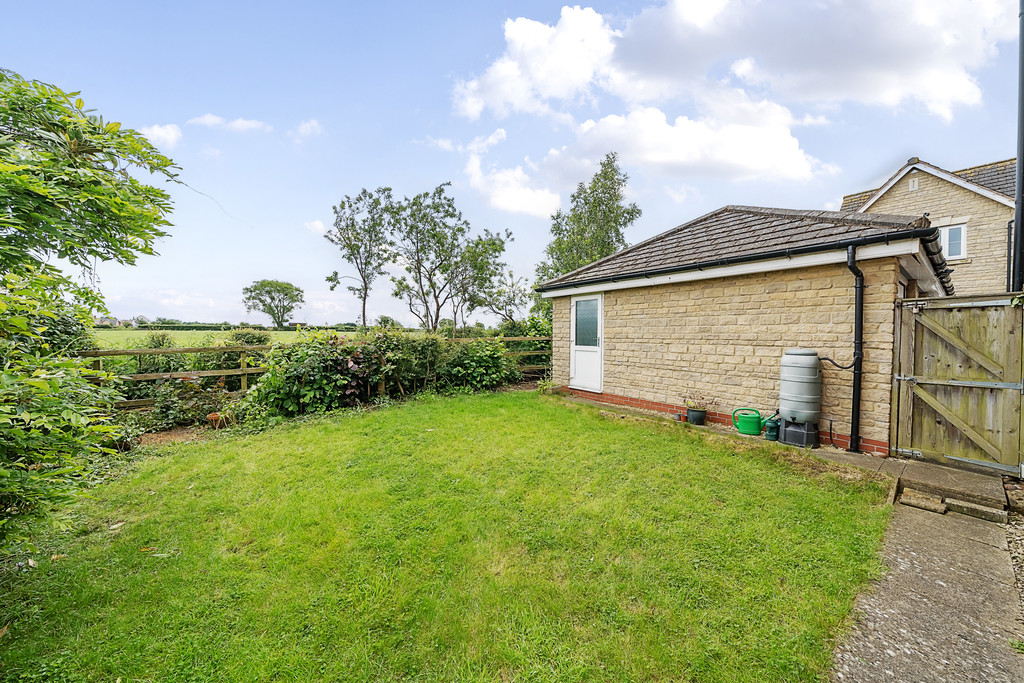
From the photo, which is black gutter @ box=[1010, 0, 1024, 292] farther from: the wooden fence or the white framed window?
the wooden fence

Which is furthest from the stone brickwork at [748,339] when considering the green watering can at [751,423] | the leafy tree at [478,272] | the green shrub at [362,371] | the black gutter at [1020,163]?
the leafy tree at [478,272]

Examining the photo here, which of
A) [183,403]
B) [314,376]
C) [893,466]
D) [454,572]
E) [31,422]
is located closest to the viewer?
[31,422]

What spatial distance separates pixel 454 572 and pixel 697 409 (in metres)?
5.17

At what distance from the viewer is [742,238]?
6.37m

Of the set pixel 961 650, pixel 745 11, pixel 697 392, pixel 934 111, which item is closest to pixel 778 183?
pixel 934 111

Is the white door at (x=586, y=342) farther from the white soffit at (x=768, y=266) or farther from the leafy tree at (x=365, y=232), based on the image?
the leafy tree at (x=365, y=232)

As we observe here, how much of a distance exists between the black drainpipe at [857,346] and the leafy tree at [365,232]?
57.3 feet

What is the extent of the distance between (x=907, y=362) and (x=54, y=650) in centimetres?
783

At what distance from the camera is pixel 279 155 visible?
29.1 ft

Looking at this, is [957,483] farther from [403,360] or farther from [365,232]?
[365,232]

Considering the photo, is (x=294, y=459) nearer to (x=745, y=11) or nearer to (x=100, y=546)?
(x=100, y=546)

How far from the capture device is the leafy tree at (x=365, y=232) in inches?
710

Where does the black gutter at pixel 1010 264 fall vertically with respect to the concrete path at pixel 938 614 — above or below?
above

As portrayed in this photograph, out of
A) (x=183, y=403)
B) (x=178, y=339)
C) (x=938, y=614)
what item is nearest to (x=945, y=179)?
(x=938, y=614)
